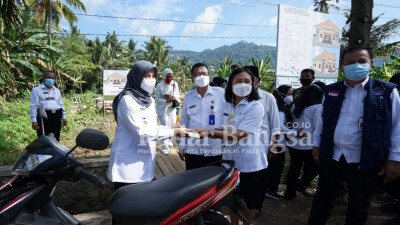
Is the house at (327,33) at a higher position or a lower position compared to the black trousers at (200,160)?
higher

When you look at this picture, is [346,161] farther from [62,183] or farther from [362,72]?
[62,183]

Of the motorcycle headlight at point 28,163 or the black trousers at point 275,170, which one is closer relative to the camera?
the motorcycle headlight at point 28,163

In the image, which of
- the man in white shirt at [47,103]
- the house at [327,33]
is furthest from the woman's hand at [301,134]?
the man in white shirt at [47,103]

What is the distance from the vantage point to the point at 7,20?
5.07 metres

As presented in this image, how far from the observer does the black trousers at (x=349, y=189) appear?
203 cm

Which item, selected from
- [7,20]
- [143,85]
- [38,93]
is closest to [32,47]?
[7,20]

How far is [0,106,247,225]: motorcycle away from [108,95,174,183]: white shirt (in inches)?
14.3

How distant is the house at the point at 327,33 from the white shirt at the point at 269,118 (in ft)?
11.4

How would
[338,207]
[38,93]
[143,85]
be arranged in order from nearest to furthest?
[143,85] → [338,207] → [38,93]

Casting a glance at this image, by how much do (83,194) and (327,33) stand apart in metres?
6.12

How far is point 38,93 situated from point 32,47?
448 inches

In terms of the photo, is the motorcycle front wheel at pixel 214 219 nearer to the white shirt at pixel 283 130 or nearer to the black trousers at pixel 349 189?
the black trousers at pixel 349 189

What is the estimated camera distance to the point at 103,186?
Answer: 158 cm

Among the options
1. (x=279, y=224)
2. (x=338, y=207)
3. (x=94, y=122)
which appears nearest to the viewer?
(x=279, y=224)
